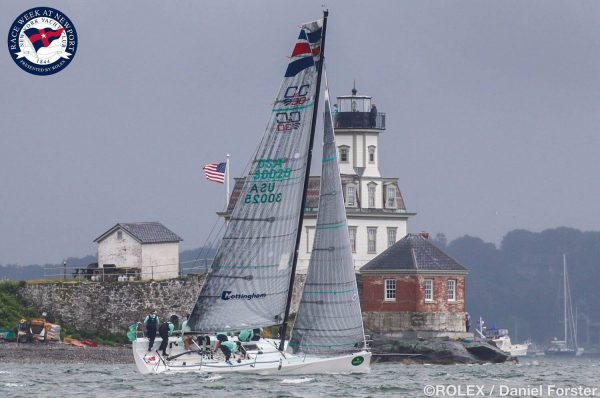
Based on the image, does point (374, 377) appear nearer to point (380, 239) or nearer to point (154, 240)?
point (154, 240)

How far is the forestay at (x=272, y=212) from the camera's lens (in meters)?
43.8

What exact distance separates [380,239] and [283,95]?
33592 millimetres

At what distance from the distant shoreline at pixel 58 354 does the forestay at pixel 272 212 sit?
13.6 meters

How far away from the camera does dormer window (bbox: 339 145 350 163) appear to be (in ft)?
260

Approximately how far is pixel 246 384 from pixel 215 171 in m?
29.3

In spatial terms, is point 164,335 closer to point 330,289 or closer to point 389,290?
point 330,289

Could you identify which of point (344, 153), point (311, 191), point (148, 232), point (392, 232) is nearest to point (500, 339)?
point (392, 232)

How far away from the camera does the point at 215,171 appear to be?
227ft

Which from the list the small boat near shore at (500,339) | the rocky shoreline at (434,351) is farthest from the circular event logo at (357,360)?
the small boat near shore at (500,339)

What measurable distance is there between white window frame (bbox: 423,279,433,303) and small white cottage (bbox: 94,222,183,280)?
32.3ft

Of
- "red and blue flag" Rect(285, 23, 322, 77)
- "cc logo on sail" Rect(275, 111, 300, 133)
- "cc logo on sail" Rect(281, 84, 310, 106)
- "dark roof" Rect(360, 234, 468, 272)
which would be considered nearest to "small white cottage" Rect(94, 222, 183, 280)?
"dark roof" Rect(360, 234, 468, 272)

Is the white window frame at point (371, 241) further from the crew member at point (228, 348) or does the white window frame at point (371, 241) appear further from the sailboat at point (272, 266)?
the crew member at point (228, 348)

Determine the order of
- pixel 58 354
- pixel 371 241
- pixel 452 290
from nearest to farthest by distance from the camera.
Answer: pixel 58 354 < pixel 452 290 < pixel 371 241

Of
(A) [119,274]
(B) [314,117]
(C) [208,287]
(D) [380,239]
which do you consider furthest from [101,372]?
(D) [380,239]
